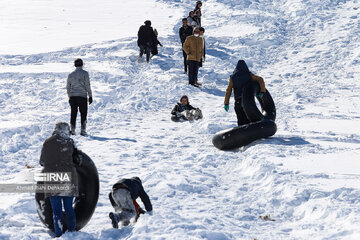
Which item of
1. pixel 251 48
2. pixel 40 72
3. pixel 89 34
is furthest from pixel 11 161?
pixel 89 34

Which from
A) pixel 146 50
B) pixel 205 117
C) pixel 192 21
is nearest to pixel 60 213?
pixel 205 117

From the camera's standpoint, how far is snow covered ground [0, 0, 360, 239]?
5.88 metres

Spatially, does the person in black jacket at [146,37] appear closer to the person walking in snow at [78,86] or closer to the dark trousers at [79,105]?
the person walking in snow at [78,86]

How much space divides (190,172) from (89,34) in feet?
55.0

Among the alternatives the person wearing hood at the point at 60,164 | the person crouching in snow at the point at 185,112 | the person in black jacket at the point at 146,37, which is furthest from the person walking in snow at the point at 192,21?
the person wearing hood at the point at 60,164

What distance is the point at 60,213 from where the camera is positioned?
5406 millimetres

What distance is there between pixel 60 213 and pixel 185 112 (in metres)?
6.86

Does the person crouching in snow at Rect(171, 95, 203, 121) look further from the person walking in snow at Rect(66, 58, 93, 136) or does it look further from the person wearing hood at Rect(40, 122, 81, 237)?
the person wearing hood at Rect(40, 122, 81, 237)

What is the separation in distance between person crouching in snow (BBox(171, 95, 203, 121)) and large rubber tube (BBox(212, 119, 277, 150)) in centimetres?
277

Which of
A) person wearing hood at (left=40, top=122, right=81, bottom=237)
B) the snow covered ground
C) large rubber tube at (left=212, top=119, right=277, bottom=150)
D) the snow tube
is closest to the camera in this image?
person wearing hood at (left=40, top=122, right=81, bottom=237)

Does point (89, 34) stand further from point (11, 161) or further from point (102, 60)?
point (11, 161)

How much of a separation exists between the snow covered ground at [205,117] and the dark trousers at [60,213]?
146 mm

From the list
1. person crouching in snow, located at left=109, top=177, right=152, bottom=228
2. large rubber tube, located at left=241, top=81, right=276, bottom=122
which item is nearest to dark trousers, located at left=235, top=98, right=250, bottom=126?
large rubber tube, located at left=241, top=81, right=276, bottom=122

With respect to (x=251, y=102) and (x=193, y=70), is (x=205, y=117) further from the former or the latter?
(x=193, y=70)
